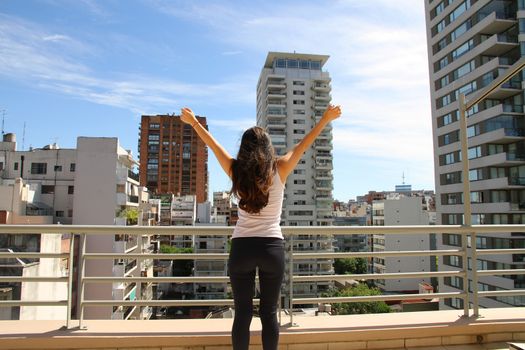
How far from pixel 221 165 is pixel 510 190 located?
36.2 m

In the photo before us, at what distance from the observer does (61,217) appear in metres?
35.5

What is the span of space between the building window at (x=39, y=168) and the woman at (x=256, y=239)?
39.8m

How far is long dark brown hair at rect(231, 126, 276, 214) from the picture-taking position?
2176 mm

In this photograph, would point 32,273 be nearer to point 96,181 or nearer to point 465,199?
point 96,181

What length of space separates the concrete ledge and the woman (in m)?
0.80

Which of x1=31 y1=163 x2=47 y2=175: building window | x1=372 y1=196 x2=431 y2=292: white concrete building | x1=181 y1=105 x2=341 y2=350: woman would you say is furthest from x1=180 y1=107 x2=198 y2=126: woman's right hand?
x1=372 y1=196 x2=431 y2=292: white concrete building

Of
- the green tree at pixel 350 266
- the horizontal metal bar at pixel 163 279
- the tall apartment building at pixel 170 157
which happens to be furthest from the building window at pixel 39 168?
the tall apartment building at pixel 170 157

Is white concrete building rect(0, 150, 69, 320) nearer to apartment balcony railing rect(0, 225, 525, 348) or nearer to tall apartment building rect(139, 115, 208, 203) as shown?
apartment balcony railing rect(0, 225, 525, 348)

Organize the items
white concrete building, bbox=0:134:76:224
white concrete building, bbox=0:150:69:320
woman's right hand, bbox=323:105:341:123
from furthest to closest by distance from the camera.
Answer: white concrete building, bbox=0:134:76:224, white concrete building, bbox=0:150:69:320, woman's right hand, bbox=323:105:341:123

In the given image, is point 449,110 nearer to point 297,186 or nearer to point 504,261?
point 504,261

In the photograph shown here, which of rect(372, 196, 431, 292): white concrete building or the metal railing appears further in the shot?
rect(372, 196, 431, 292): white concrete building

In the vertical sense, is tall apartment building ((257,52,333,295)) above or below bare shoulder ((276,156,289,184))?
above

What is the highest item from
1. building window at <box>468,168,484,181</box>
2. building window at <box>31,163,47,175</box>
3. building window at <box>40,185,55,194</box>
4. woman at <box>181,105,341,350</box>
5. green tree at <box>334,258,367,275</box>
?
building window at <box>31,163,47,175</box>

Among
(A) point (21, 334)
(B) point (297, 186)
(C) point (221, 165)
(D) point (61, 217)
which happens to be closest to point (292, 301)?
(C) point (221, 165)
